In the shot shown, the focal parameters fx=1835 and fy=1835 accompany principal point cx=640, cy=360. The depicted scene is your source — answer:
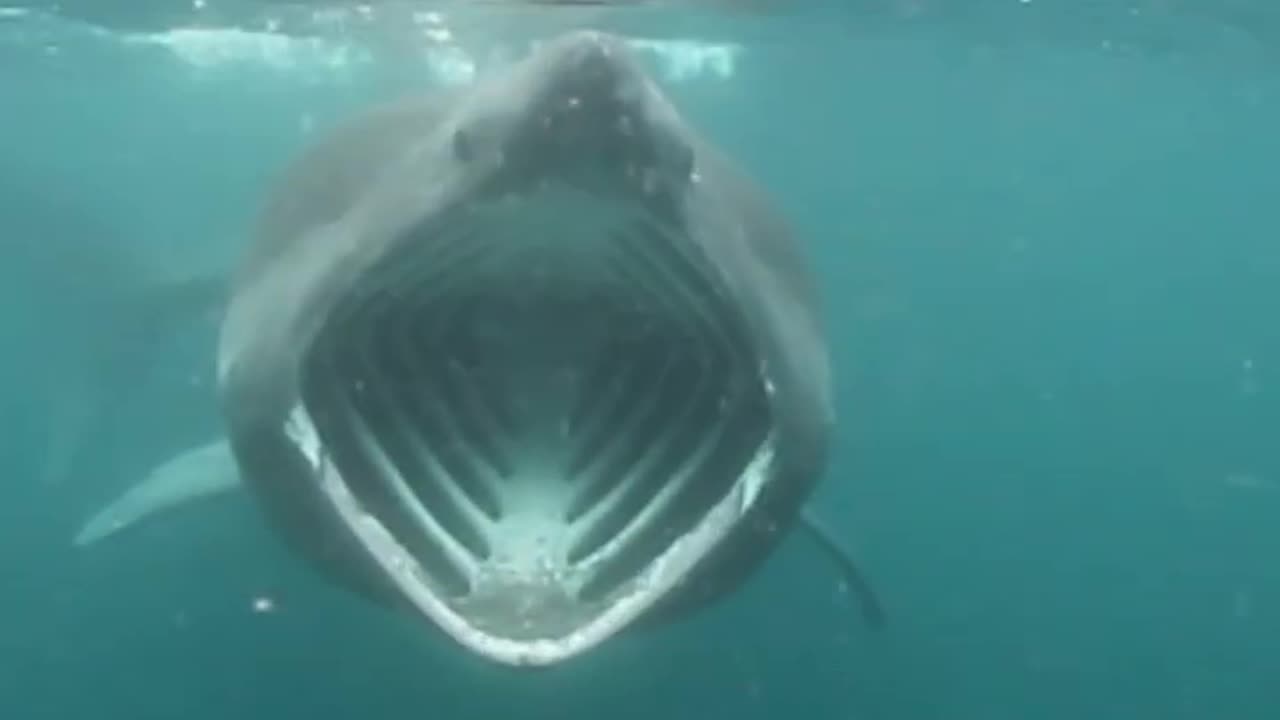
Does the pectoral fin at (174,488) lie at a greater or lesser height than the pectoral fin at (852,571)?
greater

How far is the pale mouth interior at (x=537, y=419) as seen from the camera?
436cm

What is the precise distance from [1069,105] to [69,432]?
57.1 feet

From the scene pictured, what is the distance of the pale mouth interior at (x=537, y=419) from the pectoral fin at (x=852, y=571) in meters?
Answer: 3.60

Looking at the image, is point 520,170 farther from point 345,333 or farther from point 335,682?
point 335,682

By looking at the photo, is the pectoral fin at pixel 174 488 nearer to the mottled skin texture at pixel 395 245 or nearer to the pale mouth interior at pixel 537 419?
the pale mouth interior at pixel 537 419

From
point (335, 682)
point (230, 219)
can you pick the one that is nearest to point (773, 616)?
point (335, 682)

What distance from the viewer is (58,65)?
73.1ft

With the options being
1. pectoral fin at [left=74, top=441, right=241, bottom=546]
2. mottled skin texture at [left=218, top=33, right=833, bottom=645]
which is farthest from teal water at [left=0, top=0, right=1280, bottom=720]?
mottled skin texture at [left=218, top=33, right=833, bottom=645]

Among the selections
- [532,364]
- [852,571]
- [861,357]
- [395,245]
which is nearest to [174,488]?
[852,571]

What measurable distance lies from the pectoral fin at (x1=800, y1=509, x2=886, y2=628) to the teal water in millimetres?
2156

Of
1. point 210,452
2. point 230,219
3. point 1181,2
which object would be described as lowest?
point 230,219

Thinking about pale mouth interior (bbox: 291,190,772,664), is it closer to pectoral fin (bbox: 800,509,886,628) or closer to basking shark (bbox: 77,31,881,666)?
basking shark (bbox: 77,31,881,666)

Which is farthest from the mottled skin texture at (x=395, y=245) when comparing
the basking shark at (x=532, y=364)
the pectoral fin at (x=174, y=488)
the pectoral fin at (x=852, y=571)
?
the pectoral fin at (x=852, y=571)

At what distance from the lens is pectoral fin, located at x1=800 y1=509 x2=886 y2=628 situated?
8977 millimetres
